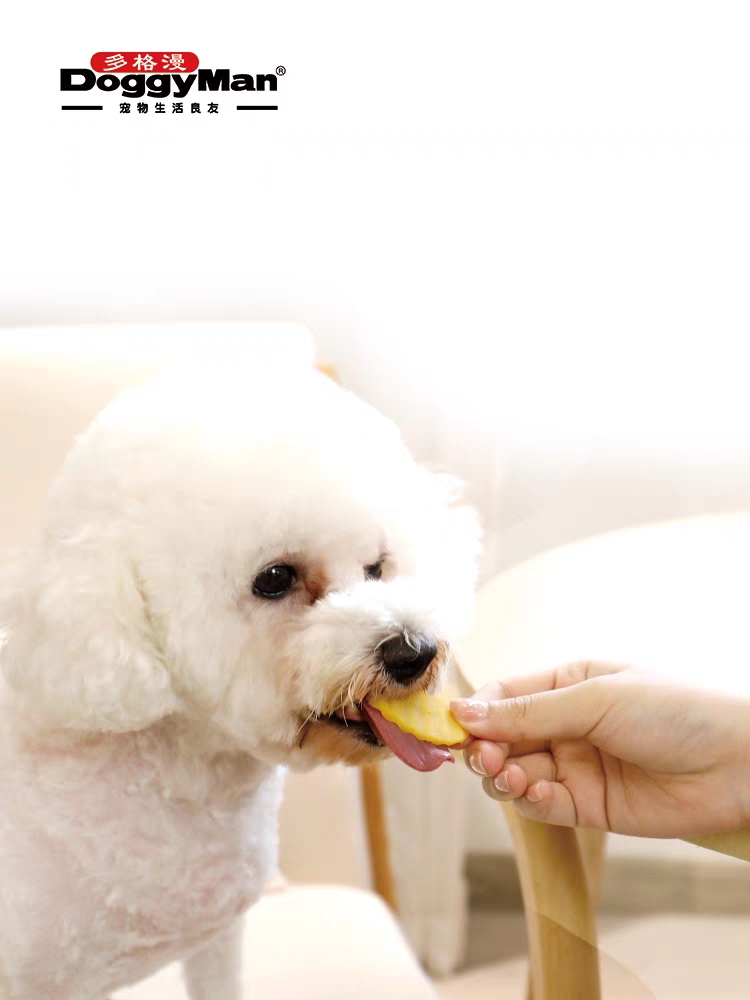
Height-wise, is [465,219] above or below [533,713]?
above

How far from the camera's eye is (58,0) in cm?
118

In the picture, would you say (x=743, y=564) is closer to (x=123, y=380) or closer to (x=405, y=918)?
(x=123, y=380)

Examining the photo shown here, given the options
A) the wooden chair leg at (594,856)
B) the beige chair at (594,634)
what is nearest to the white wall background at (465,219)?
the beige chair at (594,634)

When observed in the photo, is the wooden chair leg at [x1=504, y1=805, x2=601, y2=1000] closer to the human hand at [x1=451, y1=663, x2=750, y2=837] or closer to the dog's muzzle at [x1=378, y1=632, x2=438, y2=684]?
the human hand at [x1=451, y1=663, x2=750, y2=837]

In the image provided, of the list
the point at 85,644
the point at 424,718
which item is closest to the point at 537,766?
the point at 424,718

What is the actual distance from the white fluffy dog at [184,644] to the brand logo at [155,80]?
2.33ft

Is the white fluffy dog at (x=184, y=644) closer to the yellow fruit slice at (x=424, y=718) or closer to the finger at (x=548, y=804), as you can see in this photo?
the yellow fruit slice at (x=424, y=718)

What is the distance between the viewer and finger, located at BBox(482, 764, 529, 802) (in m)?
0.69

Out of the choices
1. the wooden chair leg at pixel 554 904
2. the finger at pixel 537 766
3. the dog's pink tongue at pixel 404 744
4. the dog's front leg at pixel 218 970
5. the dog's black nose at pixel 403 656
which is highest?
the dog's black nose at pixel 403 656

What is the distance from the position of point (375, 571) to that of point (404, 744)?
0.12 meters

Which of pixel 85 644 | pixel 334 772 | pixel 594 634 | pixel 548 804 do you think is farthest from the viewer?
pixel 334 772

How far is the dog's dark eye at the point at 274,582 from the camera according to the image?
640 millimetres

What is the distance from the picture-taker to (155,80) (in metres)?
1.24

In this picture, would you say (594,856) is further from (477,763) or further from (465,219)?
(465,219)
